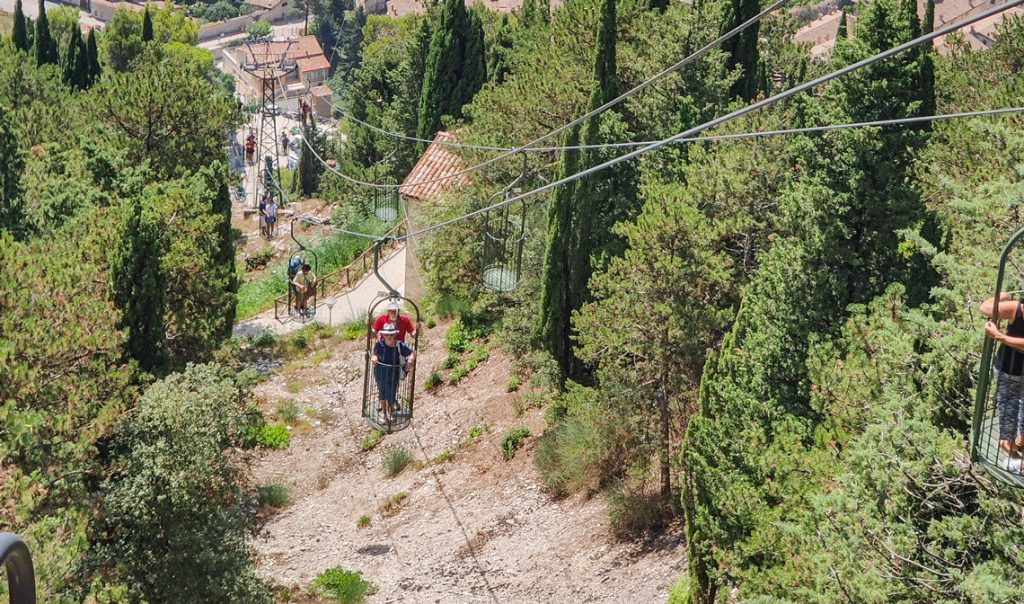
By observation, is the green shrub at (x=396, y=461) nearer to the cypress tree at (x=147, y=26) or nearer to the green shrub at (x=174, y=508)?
the green shrub at (x=174, y=508)

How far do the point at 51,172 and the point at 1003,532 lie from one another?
76.7ft

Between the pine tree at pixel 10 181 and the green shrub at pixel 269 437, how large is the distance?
690 cm

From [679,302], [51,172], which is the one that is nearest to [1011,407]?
[679,302]

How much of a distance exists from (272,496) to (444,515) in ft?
13.1

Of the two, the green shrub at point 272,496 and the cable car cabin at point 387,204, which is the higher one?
the cable car cabin at point 387,204

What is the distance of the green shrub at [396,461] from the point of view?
80.3 feet

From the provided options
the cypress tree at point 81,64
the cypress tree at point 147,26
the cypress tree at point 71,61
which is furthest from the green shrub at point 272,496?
the cypress tree at point 147,26

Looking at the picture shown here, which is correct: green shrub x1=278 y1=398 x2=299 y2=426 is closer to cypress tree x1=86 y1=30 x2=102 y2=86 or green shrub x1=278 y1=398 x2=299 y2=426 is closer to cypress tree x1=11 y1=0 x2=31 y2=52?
cypress tree x1=86 y1=30 x2=102 y2=86

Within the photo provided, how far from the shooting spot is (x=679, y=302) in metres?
18.2

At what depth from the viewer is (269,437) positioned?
26.5 m

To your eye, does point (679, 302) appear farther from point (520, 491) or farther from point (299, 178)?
point (299, 178)

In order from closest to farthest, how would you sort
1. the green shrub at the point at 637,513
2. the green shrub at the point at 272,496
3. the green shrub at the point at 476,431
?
the green shrub at the point at 637,513
the green shrub at the point at 272,496
the green shrub at the point at 476,431

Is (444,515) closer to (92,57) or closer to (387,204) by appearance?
(387,204)

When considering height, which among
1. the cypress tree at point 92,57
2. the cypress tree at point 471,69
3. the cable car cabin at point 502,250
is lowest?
the cable car cabin at point 502,250
